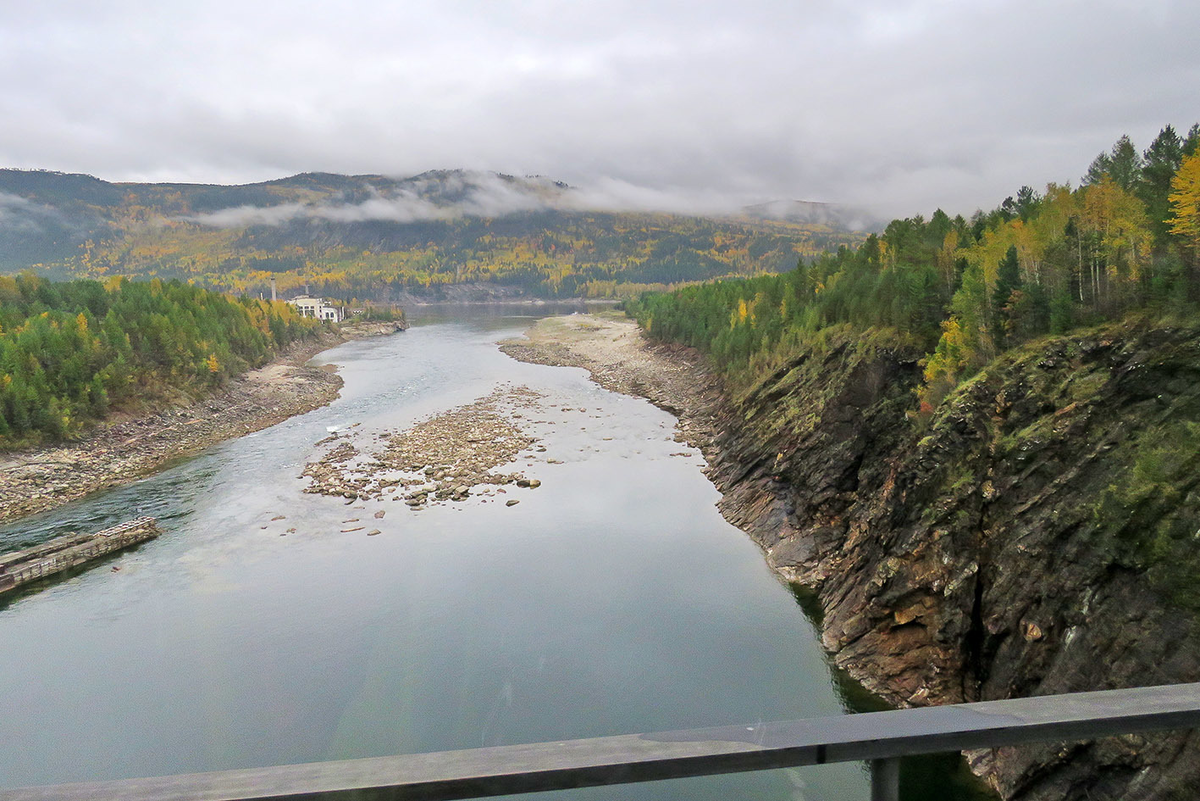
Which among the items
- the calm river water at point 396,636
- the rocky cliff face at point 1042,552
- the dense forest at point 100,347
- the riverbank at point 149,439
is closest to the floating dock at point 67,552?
the calm river water at point 396,636

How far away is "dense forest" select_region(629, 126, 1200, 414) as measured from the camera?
20.2 m

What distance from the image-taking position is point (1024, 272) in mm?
27719

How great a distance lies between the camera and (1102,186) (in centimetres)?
2567

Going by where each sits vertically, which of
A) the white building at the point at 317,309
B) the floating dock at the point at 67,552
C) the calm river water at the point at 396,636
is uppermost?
the white building at the point at 317,309

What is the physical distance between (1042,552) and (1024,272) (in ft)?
55.3

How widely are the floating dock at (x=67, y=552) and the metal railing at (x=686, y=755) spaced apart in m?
32.5

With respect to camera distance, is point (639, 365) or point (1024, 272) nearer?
point (1024, 272)

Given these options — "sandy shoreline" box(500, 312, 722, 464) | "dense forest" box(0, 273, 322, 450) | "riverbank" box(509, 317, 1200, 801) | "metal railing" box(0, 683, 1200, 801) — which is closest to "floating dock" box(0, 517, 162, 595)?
"dense forest" box(0, 273, 322, 450)

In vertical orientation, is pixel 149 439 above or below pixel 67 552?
above

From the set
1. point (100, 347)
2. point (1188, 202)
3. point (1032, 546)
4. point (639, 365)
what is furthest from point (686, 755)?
point (639, 365)

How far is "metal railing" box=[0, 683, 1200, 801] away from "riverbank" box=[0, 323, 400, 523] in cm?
4154

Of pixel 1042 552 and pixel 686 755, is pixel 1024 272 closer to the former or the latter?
pixel 1042 552

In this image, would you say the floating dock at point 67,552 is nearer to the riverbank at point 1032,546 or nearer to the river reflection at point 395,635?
the river reflection at point 395,635

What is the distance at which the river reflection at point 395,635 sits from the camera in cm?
1762
